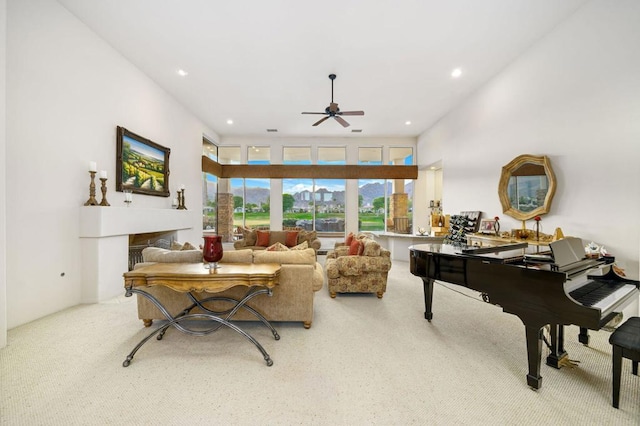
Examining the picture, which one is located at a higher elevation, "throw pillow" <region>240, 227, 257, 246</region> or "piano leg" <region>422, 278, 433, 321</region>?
"throw pillow" <region>240, 227, 257, 246</region>

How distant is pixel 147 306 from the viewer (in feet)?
9.20

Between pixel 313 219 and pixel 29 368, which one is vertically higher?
pixel 313 219

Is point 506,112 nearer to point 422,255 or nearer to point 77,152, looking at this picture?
point 422,255

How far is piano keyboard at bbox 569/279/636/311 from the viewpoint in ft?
5.80

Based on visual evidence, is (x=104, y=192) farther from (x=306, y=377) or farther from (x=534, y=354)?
(x=534, y=354)

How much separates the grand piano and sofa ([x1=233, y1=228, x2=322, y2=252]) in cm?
449

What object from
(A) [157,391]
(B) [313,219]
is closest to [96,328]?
(A) [157,391]

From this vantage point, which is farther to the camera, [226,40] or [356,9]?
[226,40]

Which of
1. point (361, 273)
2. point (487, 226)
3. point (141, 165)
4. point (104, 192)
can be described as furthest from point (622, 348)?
point (141, 165)

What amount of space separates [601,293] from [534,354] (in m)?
0.74

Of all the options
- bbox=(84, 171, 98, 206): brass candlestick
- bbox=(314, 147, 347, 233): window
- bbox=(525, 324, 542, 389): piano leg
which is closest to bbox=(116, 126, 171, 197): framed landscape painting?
bbox=(84, 171, 98, 206): brass candlestick

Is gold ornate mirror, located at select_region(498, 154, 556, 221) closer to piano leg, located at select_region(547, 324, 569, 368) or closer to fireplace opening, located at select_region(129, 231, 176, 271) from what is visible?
piano leg, located at select_region(547, 324, 569, 368)

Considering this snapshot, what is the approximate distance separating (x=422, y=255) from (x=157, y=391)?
264 centimetres

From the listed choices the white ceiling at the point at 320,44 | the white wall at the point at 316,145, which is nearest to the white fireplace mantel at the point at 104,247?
the white ceiling at the point at 320,44
